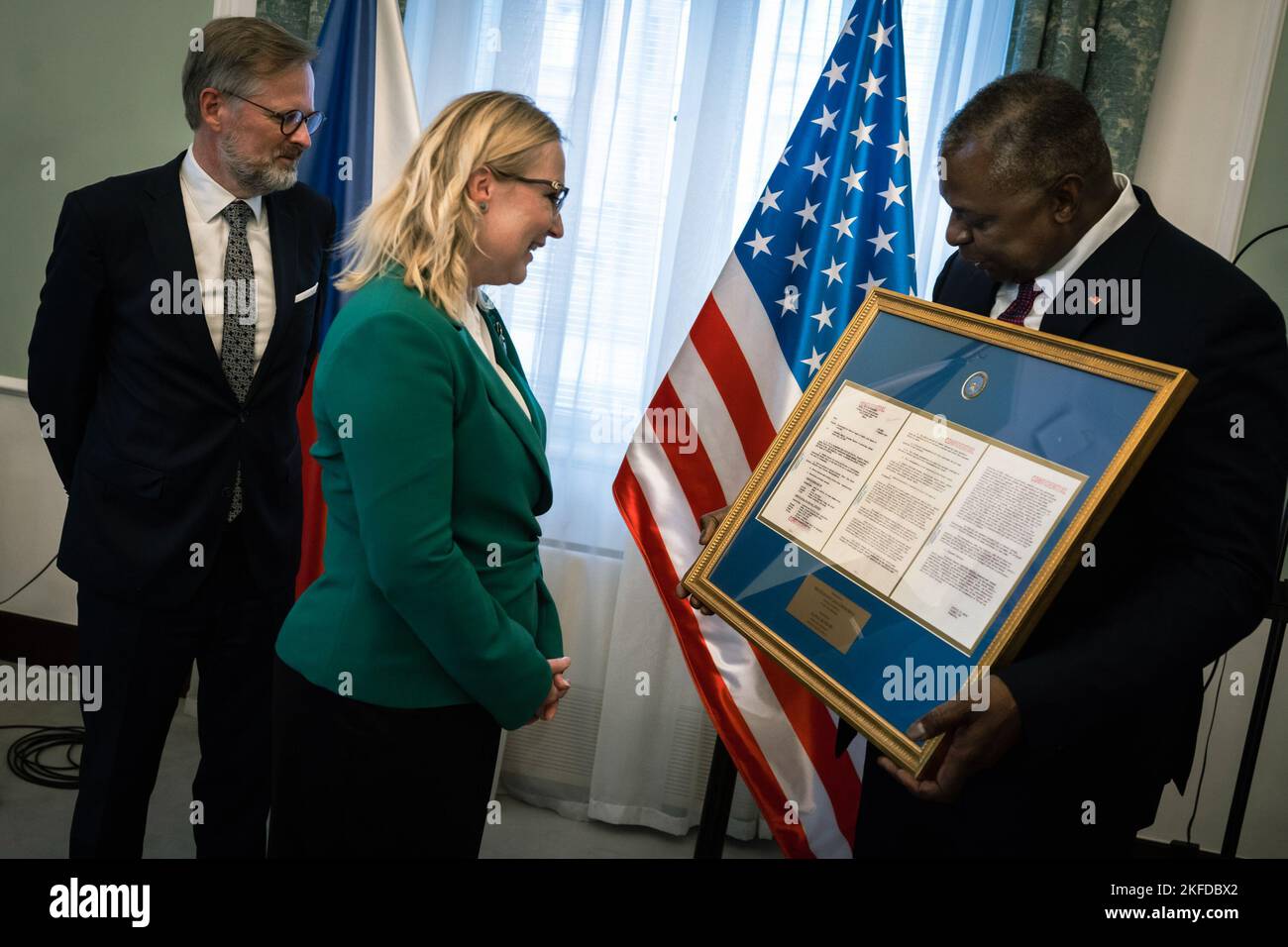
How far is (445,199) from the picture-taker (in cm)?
148

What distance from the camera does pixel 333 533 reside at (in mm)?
1510

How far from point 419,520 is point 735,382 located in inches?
54.6

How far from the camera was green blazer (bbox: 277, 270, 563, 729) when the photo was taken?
134cm

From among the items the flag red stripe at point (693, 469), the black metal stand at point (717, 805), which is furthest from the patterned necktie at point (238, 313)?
the black metal stand at point (717, 805)

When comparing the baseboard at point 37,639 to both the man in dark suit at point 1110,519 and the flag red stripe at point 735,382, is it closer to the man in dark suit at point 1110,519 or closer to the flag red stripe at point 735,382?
the flag red stripe at point 735,382

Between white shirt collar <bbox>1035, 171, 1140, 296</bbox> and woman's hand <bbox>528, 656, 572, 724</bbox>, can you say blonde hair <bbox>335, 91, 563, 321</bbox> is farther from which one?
white shirt collar <bbox>1035, 171, 1140, 296</bbox>

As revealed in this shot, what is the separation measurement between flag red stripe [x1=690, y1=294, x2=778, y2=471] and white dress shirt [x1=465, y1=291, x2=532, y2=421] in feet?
3.29

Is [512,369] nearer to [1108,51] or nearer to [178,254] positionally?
[178,254]

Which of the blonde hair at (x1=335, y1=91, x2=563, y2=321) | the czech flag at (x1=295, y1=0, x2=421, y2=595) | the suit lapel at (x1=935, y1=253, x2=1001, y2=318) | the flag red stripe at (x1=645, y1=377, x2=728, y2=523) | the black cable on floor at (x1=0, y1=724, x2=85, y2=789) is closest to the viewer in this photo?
the blonde hair at (x1=335, y1=91, x2=563, y2=321)

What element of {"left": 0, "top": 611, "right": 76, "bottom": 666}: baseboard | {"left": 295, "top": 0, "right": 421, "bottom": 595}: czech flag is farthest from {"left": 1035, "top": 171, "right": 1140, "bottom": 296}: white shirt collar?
{"left": 0, "top": 611, "right": 76, "bottom": 666}: baseboard

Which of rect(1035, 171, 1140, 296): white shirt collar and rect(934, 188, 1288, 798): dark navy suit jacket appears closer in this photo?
rect(934, 188, 1288, 798): dark navy suit jacket

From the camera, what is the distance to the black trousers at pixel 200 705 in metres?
2.13

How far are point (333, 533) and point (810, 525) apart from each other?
76 cm

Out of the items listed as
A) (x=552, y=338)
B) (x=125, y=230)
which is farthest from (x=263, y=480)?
(x=552, y=338)
